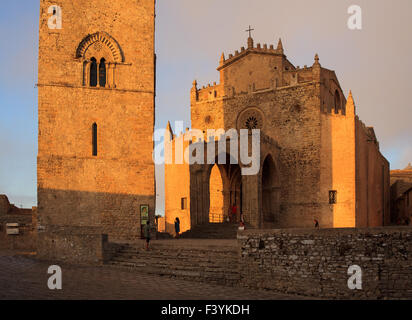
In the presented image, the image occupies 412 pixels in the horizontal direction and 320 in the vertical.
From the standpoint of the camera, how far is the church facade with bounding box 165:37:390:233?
2870 cm

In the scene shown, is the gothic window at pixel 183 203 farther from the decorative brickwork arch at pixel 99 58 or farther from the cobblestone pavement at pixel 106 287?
the cobblestone pavement at pixel 106 287

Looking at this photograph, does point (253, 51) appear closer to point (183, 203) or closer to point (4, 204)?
point (183, 203)

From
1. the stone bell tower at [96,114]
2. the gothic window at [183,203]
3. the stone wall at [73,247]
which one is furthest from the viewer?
the gothic window at [183,203]

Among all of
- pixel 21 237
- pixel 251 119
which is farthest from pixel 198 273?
pixel 251 119

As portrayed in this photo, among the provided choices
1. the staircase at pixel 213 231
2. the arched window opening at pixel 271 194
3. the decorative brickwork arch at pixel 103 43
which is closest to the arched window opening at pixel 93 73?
the decorative brickwork arch at pixel 103 43

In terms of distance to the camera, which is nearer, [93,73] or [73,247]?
[73,247]

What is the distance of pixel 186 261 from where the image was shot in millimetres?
15992

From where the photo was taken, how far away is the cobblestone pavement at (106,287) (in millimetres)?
11391

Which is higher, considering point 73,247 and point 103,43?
point 103,43

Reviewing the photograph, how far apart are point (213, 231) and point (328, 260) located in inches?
530

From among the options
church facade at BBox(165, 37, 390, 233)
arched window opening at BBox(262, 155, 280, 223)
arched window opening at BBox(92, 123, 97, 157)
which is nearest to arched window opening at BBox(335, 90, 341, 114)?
church facade at BBox(165, 37, 390, 233)

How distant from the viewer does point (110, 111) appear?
23.2m

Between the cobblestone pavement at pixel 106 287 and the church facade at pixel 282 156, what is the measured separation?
39.7 feet
